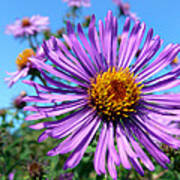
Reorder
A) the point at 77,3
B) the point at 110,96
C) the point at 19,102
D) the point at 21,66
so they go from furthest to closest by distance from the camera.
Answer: the point at 77,3, the point at 19,102, the point at 21,66, the point at 110,96

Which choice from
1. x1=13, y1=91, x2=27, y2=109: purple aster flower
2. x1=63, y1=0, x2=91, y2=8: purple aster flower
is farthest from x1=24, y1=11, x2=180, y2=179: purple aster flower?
x1=63, y1=0, x2=91, y2=8: purple aster flower

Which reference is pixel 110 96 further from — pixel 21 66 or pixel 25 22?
pixel 25 22

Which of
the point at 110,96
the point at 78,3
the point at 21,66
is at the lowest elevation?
the point at 110,96

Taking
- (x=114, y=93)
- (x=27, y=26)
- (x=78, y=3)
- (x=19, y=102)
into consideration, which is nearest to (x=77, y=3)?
(x=78, y=3)

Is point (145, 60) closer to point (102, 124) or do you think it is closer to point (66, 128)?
point (102, 124)

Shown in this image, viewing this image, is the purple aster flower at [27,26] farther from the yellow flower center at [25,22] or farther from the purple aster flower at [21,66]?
the purple aster flower at [21,66]

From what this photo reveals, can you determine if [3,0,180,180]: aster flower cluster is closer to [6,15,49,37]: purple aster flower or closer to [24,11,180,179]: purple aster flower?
[24,11,180,179]: purple aster flower

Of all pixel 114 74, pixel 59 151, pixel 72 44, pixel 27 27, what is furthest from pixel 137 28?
pixel 27 27
